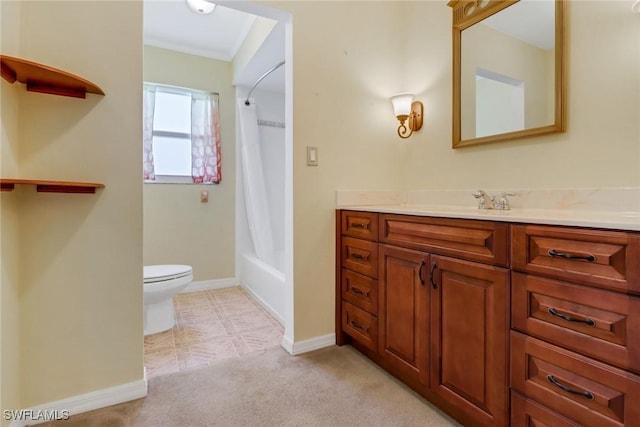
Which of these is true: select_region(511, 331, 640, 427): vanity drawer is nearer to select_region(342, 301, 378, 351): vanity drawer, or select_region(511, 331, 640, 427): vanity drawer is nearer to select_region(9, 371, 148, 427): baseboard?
select_region(342, 301, 378, 351): vanity drawer

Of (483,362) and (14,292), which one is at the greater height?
(14,292)

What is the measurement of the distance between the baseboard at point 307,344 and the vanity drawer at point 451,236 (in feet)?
2.72

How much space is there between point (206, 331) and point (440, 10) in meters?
2.72

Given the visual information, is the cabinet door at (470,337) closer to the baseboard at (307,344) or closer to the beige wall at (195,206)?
the baseboard at (307,344)

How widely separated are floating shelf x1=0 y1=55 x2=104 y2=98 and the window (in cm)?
169

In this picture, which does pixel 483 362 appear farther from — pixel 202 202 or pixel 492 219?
pixel 202 202

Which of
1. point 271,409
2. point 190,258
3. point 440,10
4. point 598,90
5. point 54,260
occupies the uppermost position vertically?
point 440,10

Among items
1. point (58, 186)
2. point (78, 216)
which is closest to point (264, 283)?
point (78, 216)

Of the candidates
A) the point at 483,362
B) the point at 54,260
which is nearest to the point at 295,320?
the point at 483,362

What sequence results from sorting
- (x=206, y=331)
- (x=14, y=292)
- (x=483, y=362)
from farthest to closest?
1. (x=206, y=331)
2. (x=14, y=292)
3. (x=483, y=362)

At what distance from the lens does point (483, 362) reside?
46.3 inches

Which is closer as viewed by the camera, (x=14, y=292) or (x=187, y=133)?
(x=14, y=292)

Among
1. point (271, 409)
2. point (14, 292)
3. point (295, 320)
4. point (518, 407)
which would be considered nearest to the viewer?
point (518, 407)

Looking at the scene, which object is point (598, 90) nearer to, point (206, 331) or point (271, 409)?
point (271, 409)
